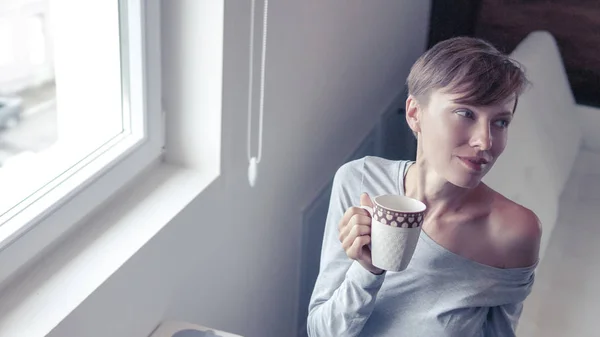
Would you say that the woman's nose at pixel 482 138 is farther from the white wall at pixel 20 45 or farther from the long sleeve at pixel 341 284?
the white wall at pixel 20 45

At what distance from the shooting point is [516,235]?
1023 mm

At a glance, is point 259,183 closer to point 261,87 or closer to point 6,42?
point 261,87

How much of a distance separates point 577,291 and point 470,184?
3.01ft

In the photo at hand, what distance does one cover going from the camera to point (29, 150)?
1.01m

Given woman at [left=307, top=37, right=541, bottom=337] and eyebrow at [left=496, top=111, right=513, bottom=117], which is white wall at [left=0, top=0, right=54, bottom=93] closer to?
woman at [left=307, top=37, right=541, bottom=337]

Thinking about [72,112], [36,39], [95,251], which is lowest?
[95,251]

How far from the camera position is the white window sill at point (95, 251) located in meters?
0.84

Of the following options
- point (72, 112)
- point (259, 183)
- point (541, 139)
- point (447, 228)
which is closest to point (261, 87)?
point (259, 183)

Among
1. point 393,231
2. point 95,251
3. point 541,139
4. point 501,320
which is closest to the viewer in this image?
point 393,231

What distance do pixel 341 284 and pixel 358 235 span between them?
186mm

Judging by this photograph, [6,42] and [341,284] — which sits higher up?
[6,42]

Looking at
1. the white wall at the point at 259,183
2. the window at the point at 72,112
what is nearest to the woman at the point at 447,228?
the white wall at the point at 259,183

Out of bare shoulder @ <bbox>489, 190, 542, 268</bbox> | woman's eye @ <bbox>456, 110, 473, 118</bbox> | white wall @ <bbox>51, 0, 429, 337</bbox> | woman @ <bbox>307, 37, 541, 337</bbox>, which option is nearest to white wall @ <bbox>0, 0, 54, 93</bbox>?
white wall @ <bbox>51, 0, 429, 337</bbox>

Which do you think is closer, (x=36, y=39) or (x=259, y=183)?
(x=36, y=39)
